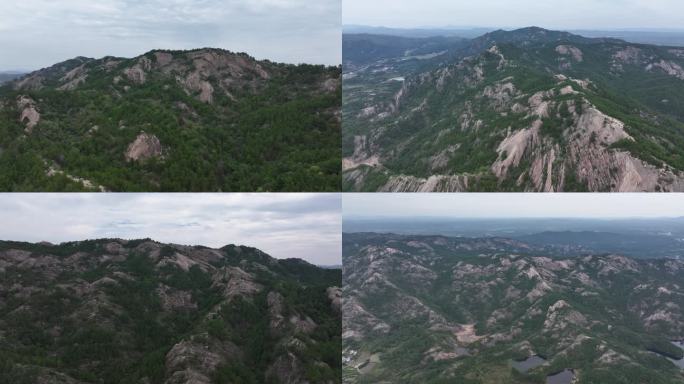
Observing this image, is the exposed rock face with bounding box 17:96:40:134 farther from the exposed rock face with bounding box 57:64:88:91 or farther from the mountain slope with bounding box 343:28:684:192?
the mountain slope with bounding box 343:28:684:192

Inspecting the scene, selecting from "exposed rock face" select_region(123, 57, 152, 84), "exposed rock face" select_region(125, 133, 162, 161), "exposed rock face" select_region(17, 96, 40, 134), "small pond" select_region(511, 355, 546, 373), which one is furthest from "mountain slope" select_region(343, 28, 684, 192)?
"exposed rock face" select_region(17, 96, 40, 134)

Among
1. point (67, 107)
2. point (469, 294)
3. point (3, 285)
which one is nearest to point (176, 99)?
point (67, 107)

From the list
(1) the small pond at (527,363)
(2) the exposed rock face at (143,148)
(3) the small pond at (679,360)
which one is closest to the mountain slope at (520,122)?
(2) the exposed rock face at (143,148)

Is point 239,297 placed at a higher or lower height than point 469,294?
higher

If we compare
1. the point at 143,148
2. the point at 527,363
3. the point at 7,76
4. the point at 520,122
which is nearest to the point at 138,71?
the point at 7,76

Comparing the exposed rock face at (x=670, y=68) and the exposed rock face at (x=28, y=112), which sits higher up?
the exposed rock face at (x=670, y=68)

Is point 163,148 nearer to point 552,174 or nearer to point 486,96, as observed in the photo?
point 552,174

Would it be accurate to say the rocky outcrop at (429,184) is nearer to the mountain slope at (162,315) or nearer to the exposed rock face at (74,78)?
the mountain slope at (162,315)

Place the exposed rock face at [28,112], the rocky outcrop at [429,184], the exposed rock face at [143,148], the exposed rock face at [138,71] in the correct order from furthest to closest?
the rocky outcrop at [429,184]
the exposed rock face at [138,71]
the exposed rock face at [28,112]
the exposed rock face at [143,148]
